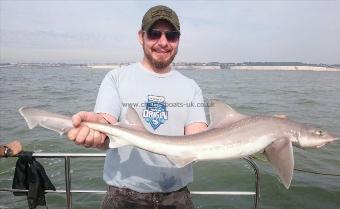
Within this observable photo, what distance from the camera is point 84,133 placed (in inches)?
126

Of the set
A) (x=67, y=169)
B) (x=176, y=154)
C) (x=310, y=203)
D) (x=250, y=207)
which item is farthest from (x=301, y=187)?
(x=176, y=154)

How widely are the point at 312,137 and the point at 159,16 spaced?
2017 mm

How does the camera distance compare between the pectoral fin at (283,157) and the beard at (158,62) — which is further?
the beard at (158,62)

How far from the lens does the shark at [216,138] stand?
3.24m

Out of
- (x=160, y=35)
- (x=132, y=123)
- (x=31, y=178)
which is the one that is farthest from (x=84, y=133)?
(x=31, y=178)

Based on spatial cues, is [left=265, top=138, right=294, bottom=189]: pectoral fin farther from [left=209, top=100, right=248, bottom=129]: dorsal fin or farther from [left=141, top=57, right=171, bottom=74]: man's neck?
[left=141, top=57, right=171, bottom=74]: man's neck

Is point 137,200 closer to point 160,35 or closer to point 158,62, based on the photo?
point 158,62

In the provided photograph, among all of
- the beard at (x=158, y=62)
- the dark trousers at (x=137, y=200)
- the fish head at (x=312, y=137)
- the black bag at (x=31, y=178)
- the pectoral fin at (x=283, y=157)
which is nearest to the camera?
the pectoral fin at (x=283, y=157)

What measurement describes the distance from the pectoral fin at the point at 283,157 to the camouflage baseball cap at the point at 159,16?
1.66m

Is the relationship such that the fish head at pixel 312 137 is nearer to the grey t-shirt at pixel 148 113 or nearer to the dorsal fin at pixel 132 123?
the grey t-shirt at pixel 148 113

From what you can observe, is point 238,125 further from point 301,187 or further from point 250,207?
point 301,187

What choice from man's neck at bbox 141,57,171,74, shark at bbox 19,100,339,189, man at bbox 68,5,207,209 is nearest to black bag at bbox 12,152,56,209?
man at bbox 68,5,207,209

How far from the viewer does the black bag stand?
5051 mm

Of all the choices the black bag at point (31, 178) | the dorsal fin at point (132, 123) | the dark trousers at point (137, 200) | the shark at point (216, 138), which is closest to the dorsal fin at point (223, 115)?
the shark at point (216, 138)
